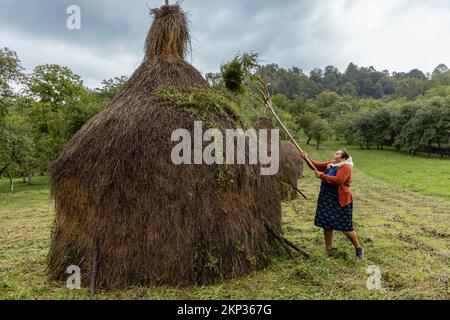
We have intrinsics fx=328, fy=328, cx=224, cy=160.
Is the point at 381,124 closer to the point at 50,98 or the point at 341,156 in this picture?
the point at 50,98

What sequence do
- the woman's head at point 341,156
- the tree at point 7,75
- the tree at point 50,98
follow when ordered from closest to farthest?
the woman's head at point 341,156
the tree at point 7,75
the tree at point 50,98

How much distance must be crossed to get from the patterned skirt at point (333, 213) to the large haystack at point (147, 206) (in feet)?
4.96

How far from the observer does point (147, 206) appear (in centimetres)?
504

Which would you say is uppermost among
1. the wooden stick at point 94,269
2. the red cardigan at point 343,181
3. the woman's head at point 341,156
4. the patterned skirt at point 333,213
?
the woman's head at point 341,156

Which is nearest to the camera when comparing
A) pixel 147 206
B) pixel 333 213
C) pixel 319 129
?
pixel 147 206

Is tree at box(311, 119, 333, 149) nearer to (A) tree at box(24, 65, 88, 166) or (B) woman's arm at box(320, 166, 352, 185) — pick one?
(A) tree at box(24, 65, 88, 166)

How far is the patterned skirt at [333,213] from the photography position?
20.2 feet

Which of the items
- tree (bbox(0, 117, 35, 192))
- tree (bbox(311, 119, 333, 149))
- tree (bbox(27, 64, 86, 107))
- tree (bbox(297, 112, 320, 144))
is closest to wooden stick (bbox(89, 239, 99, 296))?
tree (bbox(0, 117, 35, 192))

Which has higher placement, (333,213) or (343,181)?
(343,181)

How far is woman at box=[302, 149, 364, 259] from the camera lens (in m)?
6.07

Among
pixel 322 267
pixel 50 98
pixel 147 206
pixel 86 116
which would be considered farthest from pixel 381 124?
pixel 147 206

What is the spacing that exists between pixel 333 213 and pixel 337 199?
279 mm

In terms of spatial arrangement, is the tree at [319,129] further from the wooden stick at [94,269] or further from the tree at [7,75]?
the wooden stick at [94,269]

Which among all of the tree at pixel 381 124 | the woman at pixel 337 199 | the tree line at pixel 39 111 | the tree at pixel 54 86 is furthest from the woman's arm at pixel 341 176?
the tree at pixel 381 124
